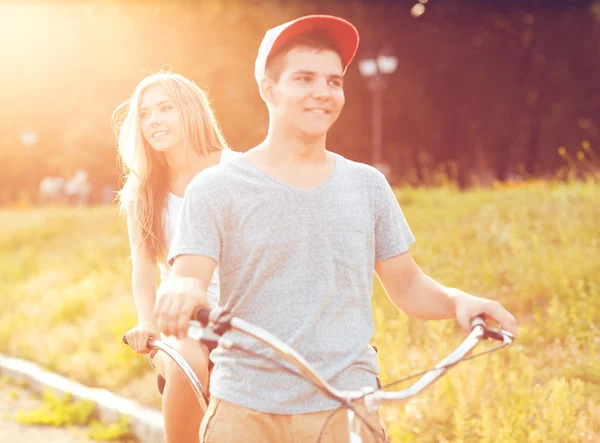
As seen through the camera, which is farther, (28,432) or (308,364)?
(28,432)

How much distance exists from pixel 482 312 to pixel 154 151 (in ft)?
7.17

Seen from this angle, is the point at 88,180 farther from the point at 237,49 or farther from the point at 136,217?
the point at 136,217

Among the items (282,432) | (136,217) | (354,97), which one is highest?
(354,97)

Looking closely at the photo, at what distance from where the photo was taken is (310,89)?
2.30 m

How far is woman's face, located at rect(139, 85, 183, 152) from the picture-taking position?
13.0 ft

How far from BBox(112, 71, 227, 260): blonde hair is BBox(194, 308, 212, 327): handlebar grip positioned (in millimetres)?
1883

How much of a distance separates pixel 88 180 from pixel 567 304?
33361 millimetres

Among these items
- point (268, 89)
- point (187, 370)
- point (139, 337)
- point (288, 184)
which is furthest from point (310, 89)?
point (139, 337)

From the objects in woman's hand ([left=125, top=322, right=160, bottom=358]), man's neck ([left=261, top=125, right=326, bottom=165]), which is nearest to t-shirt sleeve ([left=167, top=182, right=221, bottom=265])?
man's neck ([left=261, top=125, right=326, bottom=165])

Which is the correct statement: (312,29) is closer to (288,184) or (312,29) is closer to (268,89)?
(268,89)

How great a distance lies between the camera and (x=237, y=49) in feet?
94.5

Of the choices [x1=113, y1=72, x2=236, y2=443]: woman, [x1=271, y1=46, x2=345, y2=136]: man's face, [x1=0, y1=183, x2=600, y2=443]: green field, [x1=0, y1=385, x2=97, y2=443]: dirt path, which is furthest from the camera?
[x1=0, y1=385, x2=97, y2=443]: dirt path

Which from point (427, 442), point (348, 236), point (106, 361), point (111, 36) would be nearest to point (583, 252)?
point (427, 442)

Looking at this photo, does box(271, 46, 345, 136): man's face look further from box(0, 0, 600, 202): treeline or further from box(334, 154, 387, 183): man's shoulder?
box(0, 0, 600, 202): treeline
